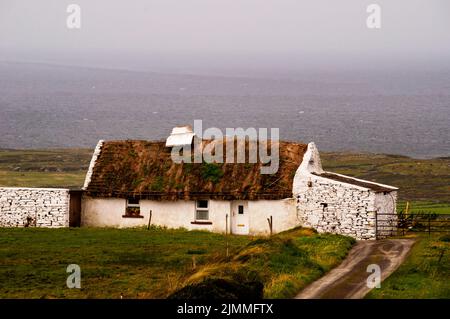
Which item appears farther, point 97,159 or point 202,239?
point 97,159

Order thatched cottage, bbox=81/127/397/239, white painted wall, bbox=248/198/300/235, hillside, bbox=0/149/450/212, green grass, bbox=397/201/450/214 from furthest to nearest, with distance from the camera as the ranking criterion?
1. hillside, bbox=0/149/450/212
2. green grass, bbox=397/201/450/214
3. white painted wall, bbox=248/198/300/235
4. thatched cottage, bbox=81/127/397/239

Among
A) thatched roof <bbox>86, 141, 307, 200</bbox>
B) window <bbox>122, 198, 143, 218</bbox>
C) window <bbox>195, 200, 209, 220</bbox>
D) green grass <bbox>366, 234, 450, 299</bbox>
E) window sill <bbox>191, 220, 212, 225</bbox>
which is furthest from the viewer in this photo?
window <bbox>122, 198, 143, 218</bbox>

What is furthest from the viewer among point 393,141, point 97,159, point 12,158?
point 393,141

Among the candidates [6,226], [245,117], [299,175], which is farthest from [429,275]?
[245,117]

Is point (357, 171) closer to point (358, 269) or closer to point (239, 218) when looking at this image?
point (239, 218)

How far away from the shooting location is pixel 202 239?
39.9m

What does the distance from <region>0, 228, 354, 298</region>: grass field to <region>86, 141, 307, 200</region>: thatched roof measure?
1820mm

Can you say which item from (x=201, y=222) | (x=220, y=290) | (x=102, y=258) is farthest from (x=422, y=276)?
(x=201, y=222)

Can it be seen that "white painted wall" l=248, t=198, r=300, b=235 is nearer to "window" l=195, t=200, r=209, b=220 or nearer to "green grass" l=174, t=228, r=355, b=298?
"window" l=195, t=200, r=209, b=220

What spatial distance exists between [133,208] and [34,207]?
13.9ft

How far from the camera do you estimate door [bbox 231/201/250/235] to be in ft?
138

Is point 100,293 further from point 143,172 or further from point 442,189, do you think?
point 442,189

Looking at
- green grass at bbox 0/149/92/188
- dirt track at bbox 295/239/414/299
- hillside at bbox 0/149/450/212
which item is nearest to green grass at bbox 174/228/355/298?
dirt track at bbox 295/239/414/299
